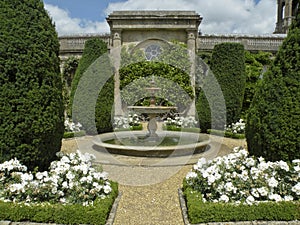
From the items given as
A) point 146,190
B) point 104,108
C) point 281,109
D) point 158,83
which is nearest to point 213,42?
point 158,83

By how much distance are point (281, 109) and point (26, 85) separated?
144 inches

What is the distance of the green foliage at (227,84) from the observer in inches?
398

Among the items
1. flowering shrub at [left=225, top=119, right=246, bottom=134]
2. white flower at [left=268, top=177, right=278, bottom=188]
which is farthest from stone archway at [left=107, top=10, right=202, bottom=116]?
white flower at [left=268, top=177, right=278, bottom=188]

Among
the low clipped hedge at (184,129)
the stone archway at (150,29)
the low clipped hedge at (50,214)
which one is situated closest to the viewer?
the low clipped hedge at (50,214)

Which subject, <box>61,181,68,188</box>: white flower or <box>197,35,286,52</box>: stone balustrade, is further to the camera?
<box>197,35,286,52</box>: stone balustrade

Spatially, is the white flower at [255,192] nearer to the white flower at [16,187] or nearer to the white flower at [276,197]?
the white flower at [276,197]

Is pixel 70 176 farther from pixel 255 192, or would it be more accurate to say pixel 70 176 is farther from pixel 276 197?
pixel 276 197

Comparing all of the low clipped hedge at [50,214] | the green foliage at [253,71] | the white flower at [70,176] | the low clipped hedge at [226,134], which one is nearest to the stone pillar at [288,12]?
the green foliage at [253,71]

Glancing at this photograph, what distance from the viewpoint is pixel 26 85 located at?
3777 millimetres

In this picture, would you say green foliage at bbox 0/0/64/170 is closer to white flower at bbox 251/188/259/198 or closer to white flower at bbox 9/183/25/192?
white flower at bbox 9/183/25/192

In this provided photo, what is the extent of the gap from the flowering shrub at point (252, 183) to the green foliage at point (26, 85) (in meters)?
2.29

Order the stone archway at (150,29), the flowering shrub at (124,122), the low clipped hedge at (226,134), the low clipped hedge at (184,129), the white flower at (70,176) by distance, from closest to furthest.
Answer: the white flower at (70,176), the low clipped hedge at (226,134), the low clipped hedge at (184,129), the flowering shrub at (124,122), the stone archway at (150,29)

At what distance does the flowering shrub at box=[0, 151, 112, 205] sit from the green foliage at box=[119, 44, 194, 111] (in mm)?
9444

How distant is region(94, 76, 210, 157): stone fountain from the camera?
6.16m
